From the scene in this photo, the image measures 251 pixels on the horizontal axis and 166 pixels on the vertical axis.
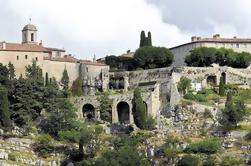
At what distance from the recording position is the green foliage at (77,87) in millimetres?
105500

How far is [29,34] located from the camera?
116688mm

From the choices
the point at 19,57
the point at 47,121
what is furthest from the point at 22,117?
the point at 19,57

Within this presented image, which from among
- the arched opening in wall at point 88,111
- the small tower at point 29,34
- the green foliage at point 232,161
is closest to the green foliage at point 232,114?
the green foliage at point 232,161

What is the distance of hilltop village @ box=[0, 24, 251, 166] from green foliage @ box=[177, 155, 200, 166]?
111 millimetres

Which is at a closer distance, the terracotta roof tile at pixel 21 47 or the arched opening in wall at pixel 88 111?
the arched opening in wall at pixel 88 111

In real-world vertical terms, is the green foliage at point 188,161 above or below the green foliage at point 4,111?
below

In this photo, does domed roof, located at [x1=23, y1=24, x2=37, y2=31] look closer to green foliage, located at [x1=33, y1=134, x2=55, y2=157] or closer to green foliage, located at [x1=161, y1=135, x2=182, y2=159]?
green foliage, located at [x1=33, y1=134, x2=55, y2=157]

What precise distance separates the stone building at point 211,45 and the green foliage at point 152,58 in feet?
17.3

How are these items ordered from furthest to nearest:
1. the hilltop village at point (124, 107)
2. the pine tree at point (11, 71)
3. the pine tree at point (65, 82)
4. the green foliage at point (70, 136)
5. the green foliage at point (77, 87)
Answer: the green foliage at point (77, 87)
the pine tree at point (65, 82)
the pine tree at point (11, 71)
the green foliage at point (70, 136)
the hilltop village at point (124, 107)

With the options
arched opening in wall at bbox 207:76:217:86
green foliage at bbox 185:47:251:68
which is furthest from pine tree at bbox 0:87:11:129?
green foliage at bbox 185:47:251:68

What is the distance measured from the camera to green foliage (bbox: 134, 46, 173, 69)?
112438 millimetres

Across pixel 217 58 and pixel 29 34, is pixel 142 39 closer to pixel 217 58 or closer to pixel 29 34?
pixel 217 58

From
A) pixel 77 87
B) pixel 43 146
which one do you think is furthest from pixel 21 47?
pixel 43 146

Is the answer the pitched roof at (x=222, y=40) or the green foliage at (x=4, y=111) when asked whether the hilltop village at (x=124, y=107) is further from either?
the pitched roof at (x=222, y=40)
